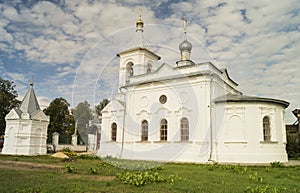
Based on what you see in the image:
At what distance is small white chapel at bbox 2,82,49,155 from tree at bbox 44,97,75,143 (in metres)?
19.0

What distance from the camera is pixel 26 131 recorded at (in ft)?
82.0

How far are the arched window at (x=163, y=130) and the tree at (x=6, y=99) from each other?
26843 mm

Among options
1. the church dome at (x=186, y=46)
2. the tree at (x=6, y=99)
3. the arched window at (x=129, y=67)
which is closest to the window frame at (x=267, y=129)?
the church dome at (x=186, y=46)

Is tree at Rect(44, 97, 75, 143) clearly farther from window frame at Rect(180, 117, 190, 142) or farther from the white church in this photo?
window frame at Rect(180, 117, 190, 142)

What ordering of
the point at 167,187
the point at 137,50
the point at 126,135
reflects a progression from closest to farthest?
1. the point at 167,187
2. the point at 126,135
3. the point at 137,50

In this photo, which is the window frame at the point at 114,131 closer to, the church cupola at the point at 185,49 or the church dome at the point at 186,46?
the church cupola at the point at 185,49

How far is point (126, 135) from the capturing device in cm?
2316

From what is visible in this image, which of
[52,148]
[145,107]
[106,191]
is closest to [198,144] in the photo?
[145,107]

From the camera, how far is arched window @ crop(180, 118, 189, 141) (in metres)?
20.1

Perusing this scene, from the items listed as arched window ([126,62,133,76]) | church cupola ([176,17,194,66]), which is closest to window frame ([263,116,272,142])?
church cupola ([176,17,194,66])

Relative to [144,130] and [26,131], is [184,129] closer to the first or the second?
[144,130]

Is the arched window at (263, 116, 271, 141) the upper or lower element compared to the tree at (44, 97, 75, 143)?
lower

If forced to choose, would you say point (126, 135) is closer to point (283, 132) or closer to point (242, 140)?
point (242, 140)

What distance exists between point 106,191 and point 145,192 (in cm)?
115
